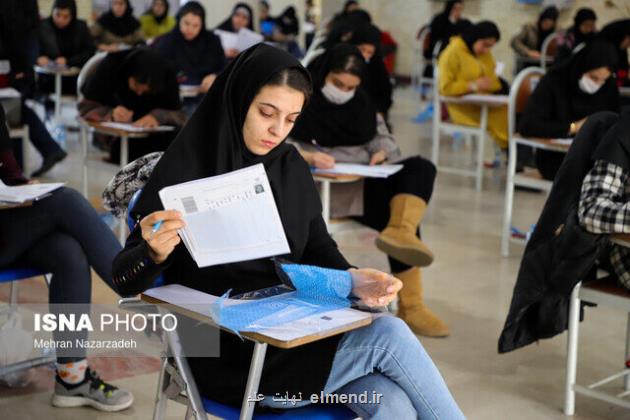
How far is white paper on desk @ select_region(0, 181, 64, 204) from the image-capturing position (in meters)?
2.57

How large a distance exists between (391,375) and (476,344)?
174 cm

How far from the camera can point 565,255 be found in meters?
2.84

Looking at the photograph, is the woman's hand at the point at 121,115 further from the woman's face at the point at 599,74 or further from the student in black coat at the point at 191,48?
the woman's face at the point at 599,74

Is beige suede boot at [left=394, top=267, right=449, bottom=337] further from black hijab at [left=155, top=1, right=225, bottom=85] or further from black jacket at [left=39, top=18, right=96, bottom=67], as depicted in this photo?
black jacket at [left=39, top=18, right=96, bottom=67]

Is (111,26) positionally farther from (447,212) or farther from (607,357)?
(607,357)

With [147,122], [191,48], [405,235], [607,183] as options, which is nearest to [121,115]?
[147,122]

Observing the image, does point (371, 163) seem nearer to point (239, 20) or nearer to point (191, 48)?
point (191, 48)

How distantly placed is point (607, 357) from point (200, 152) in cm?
210

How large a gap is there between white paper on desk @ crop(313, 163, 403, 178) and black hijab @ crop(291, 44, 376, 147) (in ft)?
0.91

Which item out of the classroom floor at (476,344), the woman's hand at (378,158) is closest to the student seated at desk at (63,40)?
the classroom floor at (476,344)

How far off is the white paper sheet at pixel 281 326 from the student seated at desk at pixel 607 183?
112 cm

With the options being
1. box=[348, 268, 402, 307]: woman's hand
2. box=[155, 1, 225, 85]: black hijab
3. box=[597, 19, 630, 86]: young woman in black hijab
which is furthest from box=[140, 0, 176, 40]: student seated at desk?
box=[348, 268, 402, 307]: woman's hand

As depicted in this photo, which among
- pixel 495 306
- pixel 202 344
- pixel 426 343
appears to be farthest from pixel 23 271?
pixel 495 306

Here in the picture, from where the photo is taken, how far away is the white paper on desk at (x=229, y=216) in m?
1.86
